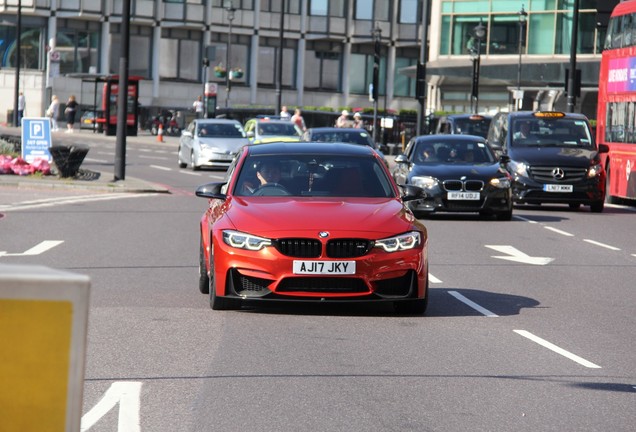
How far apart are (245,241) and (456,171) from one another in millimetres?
13708

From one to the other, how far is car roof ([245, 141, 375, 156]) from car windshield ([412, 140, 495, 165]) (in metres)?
12.3

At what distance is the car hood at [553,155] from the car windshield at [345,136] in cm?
619

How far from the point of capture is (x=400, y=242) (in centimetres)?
1191

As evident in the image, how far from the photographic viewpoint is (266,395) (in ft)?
26.9

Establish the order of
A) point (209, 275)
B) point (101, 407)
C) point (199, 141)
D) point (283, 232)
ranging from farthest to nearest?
point (199, 141)
point (209, 275)
point (283, 232)
point (101, 407)

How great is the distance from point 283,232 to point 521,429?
4713 millimetres

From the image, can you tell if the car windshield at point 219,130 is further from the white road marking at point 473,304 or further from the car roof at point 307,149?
the white road marking at point 473,304

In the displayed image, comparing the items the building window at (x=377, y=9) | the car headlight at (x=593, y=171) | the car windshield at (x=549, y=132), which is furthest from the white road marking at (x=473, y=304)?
the building window at (x=377, y=9)

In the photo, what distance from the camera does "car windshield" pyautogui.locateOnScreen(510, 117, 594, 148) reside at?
29.1 m

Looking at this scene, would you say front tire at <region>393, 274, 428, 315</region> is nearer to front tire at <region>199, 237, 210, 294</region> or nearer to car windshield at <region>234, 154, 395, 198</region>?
car windshield at <region>234, 154, 395, 198</region>

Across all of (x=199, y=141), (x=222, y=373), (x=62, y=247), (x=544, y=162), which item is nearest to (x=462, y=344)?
(x=222, y=373)

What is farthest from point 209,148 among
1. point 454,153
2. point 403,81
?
point 403,81

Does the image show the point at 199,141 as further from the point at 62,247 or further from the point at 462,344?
the point at 462,344

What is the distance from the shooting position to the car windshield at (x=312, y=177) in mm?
13164
